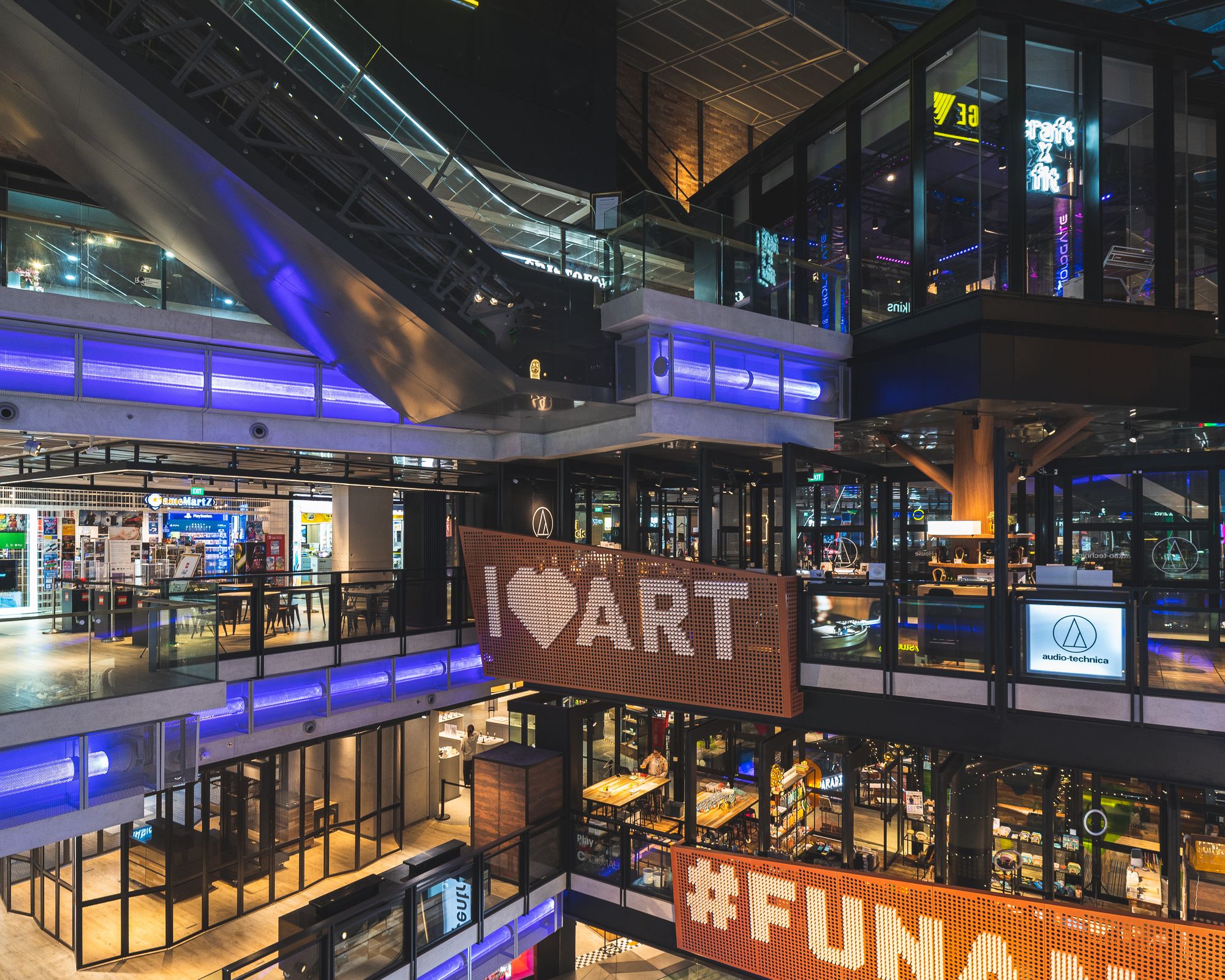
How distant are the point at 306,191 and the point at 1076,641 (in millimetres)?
8708

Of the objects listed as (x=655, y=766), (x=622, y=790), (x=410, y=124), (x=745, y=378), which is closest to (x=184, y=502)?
(x=622, y=790)

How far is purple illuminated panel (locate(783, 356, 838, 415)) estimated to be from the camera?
432 inches

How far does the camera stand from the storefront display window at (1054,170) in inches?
380

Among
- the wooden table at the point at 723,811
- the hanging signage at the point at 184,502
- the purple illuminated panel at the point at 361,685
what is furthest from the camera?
the hanging signage at the point at 184,502

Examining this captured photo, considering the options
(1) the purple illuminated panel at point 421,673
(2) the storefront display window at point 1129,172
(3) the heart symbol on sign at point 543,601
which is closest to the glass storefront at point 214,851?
(1) the purple illuminated panel at point 421,673

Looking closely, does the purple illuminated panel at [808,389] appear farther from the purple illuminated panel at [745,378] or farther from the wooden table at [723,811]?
the wooden table at [723,811]

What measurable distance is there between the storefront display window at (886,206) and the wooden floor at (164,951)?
551 inches

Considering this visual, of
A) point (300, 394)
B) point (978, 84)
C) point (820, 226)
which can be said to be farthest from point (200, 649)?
point (978, 84)

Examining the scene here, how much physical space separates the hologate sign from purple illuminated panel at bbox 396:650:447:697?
225cm

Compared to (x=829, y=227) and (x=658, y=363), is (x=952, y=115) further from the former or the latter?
(x=658, y=363)

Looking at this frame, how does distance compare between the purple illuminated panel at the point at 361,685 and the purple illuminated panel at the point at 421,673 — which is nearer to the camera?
the purple illuminated panel at the point at 361,685

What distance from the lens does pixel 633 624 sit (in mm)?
10281

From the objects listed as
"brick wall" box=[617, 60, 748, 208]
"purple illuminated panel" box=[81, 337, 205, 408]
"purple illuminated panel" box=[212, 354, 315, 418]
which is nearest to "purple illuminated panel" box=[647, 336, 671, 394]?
"purple illuminated panel" box=[212, 354, 315, 418]

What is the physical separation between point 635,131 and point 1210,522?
14.4 metres
